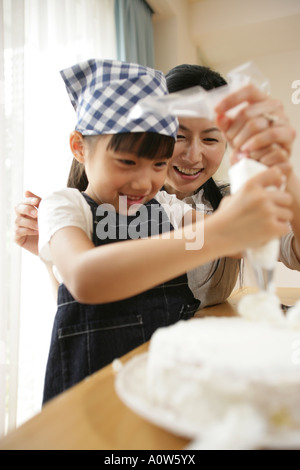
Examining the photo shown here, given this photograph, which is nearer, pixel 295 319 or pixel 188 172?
pixel 295 319

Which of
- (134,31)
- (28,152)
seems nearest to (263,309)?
(28,152)

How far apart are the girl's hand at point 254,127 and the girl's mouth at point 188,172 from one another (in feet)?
2.21

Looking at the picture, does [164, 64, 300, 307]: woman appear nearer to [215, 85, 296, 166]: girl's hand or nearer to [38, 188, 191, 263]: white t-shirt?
[38, 188, 191, 263]: white t-shirt

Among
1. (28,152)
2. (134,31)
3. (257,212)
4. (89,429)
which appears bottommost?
(89,429)

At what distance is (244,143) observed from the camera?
54 cm

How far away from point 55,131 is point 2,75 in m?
0.39

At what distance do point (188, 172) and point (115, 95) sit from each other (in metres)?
0.51

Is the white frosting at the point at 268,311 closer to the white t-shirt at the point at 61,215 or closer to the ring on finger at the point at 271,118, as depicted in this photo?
the ring on finger at the point at 271,118

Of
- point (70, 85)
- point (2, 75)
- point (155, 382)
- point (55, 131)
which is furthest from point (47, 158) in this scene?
point (155, 382)

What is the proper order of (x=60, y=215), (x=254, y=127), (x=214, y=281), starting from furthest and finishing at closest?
(x=214, y=281) < (x=60, y=215) < (x=254, y=127)

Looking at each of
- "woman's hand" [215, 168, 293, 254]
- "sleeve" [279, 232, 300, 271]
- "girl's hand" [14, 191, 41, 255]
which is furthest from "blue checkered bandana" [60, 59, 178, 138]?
"sleeve" [279, 232, 300, 271]

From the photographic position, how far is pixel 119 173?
0.81 meters

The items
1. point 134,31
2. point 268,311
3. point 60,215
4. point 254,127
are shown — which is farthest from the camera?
point 134,31

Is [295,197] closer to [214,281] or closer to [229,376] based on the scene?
[214,281]
